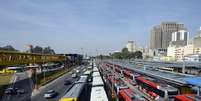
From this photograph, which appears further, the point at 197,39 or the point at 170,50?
the point at 170,50

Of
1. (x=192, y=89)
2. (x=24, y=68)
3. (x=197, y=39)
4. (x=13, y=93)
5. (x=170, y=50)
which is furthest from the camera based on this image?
(x=170, y=50)

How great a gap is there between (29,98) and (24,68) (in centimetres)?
6108

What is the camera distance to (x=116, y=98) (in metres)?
32.1

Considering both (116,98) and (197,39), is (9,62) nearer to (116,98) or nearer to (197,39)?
(116,98)

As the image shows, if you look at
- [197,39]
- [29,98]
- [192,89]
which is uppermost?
[197,39]

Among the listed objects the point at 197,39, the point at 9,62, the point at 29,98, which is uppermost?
the point at 197,39

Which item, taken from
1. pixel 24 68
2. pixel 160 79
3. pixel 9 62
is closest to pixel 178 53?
pixel 24 68

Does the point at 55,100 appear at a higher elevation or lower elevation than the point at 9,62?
lower

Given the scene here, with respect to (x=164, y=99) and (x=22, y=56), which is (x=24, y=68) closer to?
(x=22, y=56)

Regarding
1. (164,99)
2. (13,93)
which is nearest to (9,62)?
(13,93)

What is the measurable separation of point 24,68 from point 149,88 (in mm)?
67359

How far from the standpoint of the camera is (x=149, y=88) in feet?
109

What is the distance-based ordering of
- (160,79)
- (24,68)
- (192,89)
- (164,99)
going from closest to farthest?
1. (164,99)
2. (192,89)
3. (160,79)
4. (24,68)

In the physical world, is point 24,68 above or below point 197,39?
below
